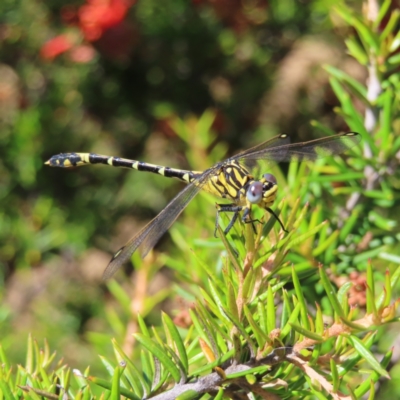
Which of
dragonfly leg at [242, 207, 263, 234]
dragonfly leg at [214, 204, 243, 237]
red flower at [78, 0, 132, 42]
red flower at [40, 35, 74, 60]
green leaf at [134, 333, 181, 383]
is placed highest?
red flower at [78, 0, 132, 42]

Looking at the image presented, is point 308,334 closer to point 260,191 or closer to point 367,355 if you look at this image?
point 367,355

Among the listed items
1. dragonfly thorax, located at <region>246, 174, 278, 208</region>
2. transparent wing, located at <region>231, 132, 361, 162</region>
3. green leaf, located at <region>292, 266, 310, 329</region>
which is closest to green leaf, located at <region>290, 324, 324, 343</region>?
green leaf, located at <region>292, 266, 310, 329</region>

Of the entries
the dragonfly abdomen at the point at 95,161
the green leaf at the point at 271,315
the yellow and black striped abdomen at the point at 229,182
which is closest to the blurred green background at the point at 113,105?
the dragonfly abdomen at the point at 95,161

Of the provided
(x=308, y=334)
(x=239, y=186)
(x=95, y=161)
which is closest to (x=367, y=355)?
(x=308, y=334)

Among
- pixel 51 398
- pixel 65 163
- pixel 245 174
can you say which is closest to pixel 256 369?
pixel 51 398

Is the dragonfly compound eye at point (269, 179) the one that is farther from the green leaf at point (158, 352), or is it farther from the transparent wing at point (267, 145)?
the green leaf at point (158, 352)

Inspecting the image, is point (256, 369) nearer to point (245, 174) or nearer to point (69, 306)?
point (245, 174)

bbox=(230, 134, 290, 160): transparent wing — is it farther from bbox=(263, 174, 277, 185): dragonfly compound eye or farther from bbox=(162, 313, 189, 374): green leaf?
bbox=(162, 313, 189, 374): green leaf
